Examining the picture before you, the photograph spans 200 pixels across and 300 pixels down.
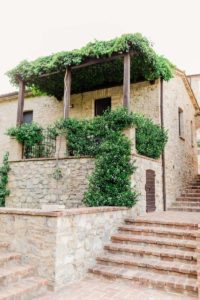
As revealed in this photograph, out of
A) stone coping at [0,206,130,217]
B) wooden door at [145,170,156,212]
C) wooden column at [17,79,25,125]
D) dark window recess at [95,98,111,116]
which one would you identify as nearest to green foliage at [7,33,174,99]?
wooden column at [17,79,25,125]

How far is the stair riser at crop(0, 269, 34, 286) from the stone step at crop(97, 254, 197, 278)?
1.52 metres

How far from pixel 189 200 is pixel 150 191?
2.64 metres

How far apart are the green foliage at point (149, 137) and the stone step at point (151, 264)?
137 inches

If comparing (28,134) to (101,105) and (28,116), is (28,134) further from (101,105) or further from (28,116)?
(28,116)

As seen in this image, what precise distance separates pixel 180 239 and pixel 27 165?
207 inches

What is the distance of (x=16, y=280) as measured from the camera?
13.8ft

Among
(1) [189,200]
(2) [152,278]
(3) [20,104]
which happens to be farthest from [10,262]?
(1) [189,200]

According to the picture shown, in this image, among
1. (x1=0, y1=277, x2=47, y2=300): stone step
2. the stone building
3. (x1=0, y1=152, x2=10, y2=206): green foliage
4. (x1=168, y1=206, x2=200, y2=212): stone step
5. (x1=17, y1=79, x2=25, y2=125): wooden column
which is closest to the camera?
(x1=0, y1=277, x2=47, y2=300): stone step

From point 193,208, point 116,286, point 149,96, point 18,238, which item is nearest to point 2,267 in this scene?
point 18,238

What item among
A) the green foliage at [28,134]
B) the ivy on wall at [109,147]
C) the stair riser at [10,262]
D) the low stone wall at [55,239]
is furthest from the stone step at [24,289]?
the green foliage at [28,134]

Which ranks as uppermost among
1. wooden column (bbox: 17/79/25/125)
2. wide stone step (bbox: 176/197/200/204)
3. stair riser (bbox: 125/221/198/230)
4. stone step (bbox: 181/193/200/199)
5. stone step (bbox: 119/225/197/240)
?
wooden column (bbox: 17/79/25/125)

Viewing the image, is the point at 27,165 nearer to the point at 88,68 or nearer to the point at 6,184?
the point at 6,184

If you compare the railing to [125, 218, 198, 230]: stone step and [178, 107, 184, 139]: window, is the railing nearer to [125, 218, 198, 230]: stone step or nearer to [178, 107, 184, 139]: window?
[125, 218, 198, 230]: stone step

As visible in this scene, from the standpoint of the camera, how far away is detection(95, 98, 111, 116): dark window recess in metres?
11.3
